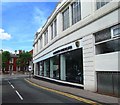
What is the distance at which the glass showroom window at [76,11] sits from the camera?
22.7 m

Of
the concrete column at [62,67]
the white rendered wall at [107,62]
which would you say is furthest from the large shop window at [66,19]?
the white rendered wall at [107,62]

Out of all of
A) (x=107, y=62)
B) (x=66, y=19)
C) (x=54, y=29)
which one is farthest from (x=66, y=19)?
(x=107, y=62)

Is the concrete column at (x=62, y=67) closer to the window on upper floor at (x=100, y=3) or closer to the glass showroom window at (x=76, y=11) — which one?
the glass showroom window at (x=76, y=11)

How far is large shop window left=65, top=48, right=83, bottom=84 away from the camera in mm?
21656

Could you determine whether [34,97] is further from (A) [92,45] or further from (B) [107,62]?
(A) [92,45]

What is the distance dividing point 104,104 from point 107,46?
19.7 ft

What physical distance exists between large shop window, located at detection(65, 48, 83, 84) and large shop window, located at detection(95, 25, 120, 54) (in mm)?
3500

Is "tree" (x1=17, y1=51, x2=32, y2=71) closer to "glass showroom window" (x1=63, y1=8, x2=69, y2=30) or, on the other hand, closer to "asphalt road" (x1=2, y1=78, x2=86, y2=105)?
"glass showroom window" (x1=63, y1=8, x2=69, y2=30)

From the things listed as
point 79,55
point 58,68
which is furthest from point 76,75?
point 58,68

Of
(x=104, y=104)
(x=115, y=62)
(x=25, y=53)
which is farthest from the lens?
(x=25, y=53)

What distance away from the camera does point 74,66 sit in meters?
23.5

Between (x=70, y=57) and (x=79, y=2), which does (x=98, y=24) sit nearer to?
(x=79, y=2)

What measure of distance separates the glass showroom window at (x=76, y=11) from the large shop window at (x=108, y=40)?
4.99 m

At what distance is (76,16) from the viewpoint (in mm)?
23422
